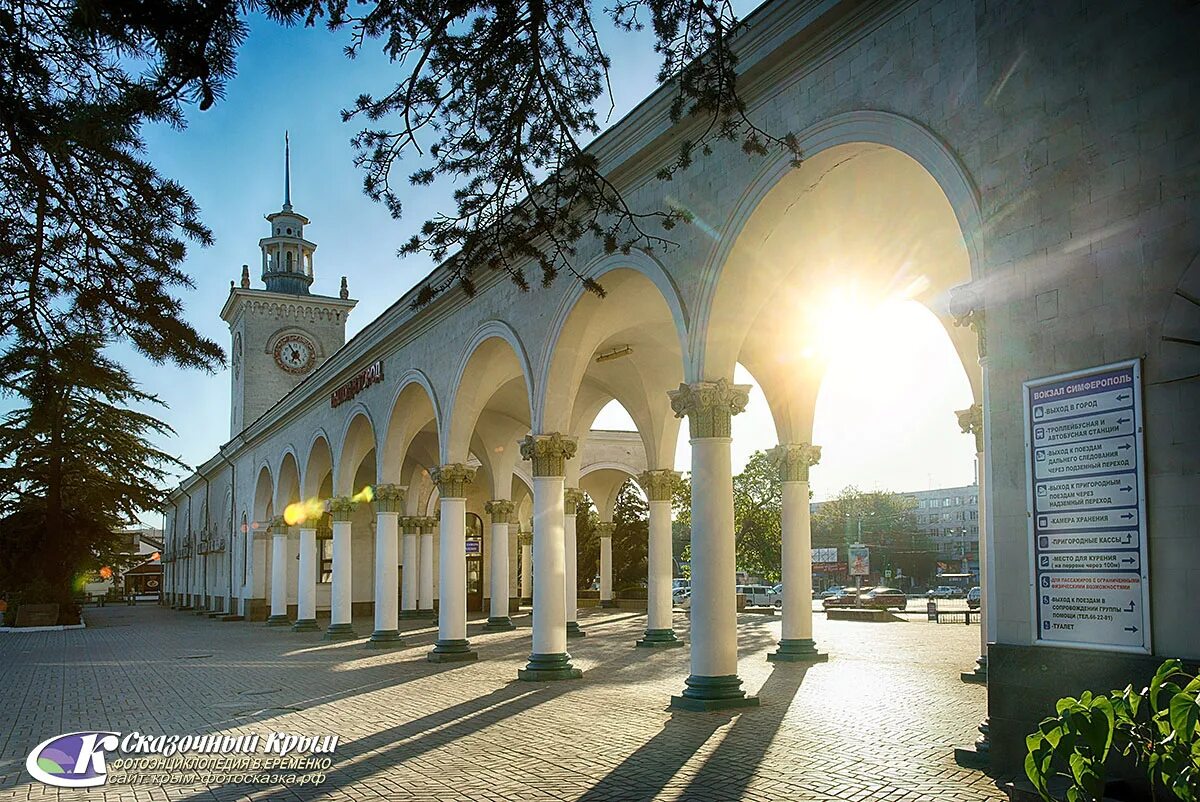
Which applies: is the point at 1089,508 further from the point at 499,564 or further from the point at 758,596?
the point at 758,596

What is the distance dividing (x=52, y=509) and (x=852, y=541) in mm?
65158

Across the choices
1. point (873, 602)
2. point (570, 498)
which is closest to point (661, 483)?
point (570, 498)

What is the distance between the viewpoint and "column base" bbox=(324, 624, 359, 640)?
26719mm

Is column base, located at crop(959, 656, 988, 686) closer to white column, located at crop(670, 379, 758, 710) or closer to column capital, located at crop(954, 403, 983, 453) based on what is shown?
column capital, located at crop(954, 403, 983, 453)

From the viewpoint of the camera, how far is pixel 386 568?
73.8 feet

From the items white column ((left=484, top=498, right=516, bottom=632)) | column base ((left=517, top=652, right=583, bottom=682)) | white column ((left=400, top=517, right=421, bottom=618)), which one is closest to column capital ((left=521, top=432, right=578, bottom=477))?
column base ((left=517, top=652, right=583, bottom=682))

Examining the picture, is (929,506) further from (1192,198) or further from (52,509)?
(1192,198)

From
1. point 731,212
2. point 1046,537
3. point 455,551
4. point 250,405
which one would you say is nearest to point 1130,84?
point 1046,537

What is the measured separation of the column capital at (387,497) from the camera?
23.3m

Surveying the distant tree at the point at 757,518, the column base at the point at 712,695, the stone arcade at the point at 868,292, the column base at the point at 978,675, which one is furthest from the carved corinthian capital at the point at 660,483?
the distant tree at the point at 757,518

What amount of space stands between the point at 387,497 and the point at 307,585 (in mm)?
9323

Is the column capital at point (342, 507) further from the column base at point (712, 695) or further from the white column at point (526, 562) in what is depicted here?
the column base at point (712, 695)

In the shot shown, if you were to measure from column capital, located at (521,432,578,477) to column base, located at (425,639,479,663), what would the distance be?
16.3 ft

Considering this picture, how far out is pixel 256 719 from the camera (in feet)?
39.8
